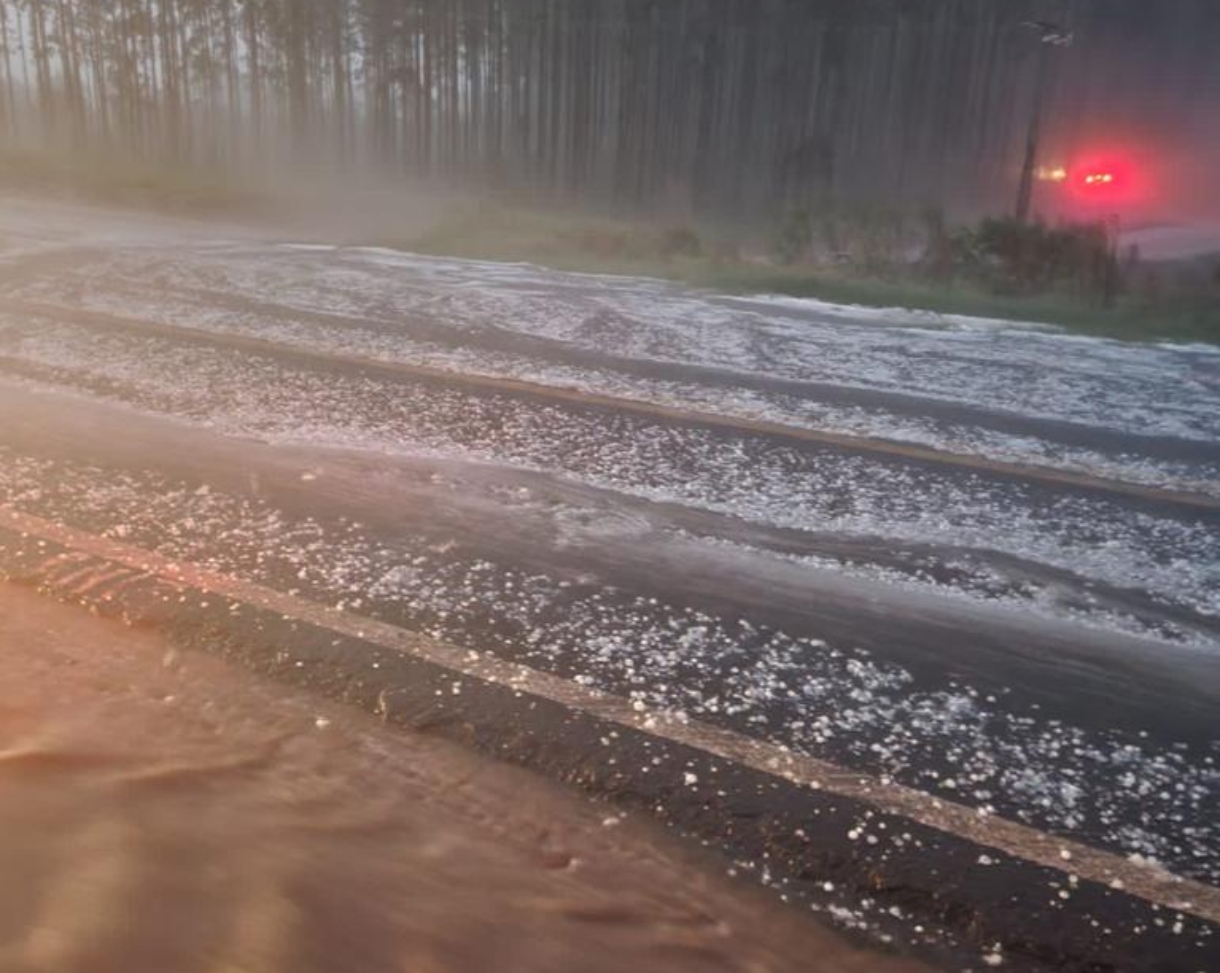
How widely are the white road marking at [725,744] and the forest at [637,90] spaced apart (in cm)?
3205

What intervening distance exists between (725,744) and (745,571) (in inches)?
49.2

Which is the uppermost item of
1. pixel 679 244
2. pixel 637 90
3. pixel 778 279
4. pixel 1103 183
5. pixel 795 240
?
pixel 637 90

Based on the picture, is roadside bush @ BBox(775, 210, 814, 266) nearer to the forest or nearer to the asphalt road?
the asphalt road

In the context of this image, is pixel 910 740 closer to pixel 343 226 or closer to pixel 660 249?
pixel 660 249

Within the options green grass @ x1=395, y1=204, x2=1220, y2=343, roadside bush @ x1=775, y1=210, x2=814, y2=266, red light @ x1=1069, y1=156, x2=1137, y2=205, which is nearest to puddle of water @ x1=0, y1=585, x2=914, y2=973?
green grass @ x1=395, y1=204, x2=1220, y2=343

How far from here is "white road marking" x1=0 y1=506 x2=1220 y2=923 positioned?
7.49 feet

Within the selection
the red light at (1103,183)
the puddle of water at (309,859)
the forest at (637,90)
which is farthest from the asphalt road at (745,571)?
the red light at (1103,183)

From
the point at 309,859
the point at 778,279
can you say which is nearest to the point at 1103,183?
the point at 778,279

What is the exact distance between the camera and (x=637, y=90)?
38.4 metres

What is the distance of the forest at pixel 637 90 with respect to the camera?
38.3 metres

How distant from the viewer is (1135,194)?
3684cm

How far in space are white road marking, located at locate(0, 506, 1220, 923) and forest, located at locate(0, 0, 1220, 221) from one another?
3205cm

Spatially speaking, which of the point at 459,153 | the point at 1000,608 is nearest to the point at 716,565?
the point at 1000,608

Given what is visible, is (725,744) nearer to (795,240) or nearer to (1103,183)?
(795,240)
